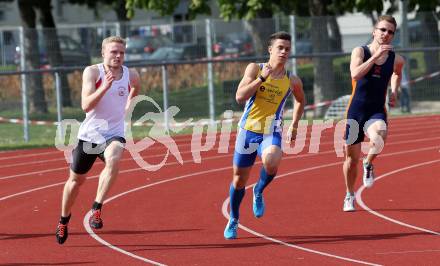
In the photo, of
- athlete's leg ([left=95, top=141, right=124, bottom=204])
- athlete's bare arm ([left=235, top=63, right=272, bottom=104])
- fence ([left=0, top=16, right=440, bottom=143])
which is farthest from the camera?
fence ([left=0, top=16, right=440, bottom=143])

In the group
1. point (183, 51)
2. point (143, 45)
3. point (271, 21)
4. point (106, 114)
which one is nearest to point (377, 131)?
point (106, 114)

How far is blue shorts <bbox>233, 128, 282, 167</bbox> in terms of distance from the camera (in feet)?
35.5

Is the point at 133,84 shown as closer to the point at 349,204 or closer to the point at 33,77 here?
the point at 349,204

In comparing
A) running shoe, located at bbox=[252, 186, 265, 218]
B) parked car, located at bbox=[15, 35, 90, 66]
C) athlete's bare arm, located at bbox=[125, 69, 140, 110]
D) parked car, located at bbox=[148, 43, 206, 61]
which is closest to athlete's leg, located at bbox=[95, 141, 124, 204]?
athlete's bare arm, located at bbox=[125, 69, 140, 110]

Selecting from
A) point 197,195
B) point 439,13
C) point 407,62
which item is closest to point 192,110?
point 407,62

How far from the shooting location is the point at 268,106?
10852 millimetres

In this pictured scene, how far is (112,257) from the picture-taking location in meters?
9.90

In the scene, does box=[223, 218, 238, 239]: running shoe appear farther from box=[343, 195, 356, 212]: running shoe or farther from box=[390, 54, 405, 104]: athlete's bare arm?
box=[390, 54, 405, 104]: athlete's bare arm

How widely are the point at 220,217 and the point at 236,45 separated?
77.7 ft

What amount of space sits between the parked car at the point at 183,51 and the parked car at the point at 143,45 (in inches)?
8.5

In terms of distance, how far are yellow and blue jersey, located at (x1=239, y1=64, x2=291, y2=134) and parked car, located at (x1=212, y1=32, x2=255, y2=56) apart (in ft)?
59.8

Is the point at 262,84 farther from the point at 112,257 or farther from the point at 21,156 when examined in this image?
the point at 21,156

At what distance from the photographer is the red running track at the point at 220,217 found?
9867 mm

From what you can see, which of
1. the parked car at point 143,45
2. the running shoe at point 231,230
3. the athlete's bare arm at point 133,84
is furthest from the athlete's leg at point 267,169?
the parked car at point 143,45
